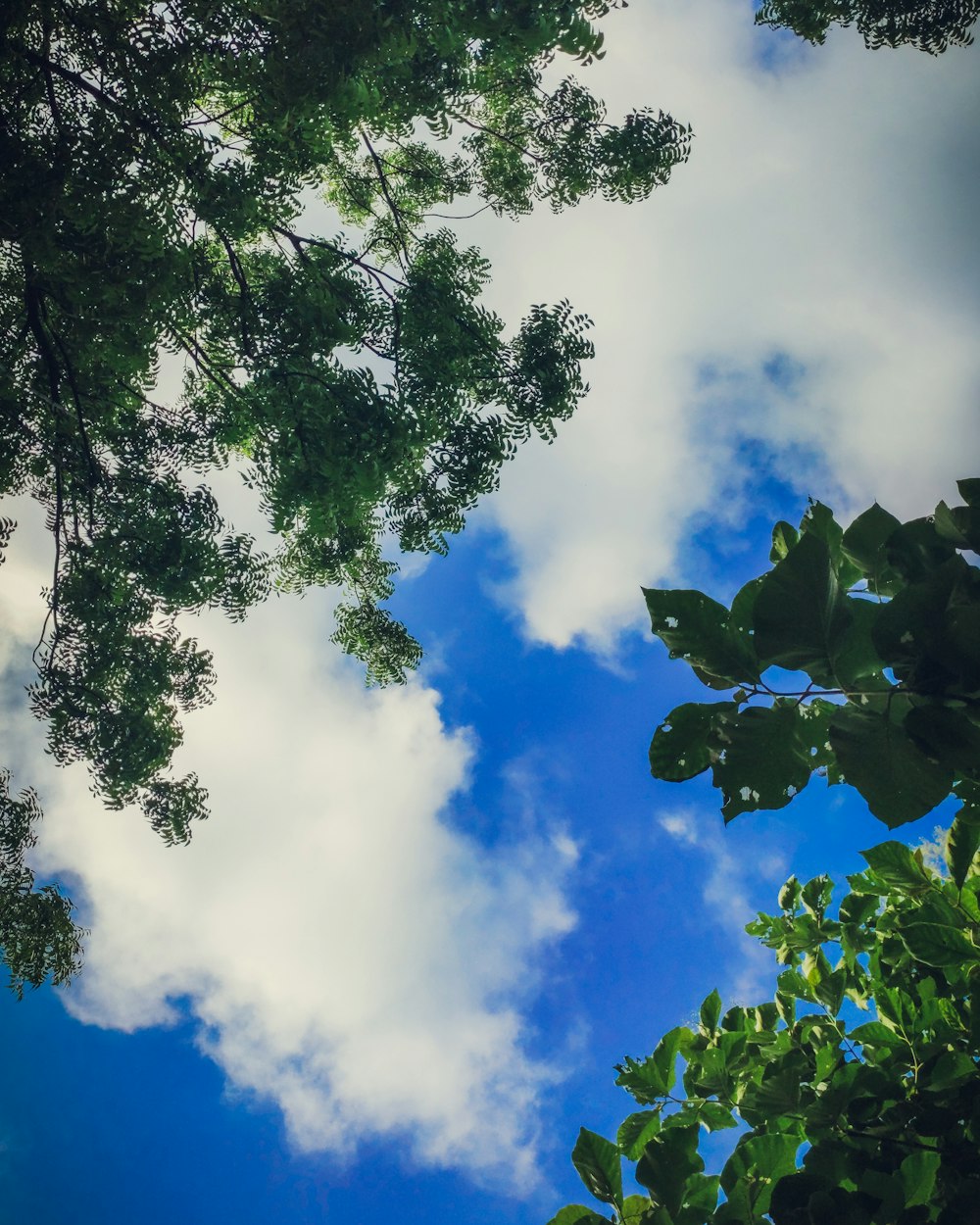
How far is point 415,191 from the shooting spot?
8.62 meters

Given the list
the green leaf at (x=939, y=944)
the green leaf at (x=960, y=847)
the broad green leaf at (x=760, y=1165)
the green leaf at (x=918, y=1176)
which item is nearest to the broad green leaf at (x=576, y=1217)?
the broad green leaf at (x=760, y=1165)

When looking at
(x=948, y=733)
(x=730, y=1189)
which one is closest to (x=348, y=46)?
(x=948, y=733)

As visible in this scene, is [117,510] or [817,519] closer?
[817,519]

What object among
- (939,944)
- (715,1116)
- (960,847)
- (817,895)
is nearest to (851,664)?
(939,944)

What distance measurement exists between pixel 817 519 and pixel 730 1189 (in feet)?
4.48

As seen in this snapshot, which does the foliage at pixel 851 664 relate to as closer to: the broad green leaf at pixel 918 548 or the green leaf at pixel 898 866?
the broad green leaf at pixel 918 548

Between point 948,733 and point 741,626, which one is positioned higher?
point 741,626

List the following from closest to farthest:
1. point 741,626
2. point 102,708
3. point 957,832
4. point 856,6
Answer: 1. point 741,626
2. point 957,832
3. point 856,6
4. point 102,708

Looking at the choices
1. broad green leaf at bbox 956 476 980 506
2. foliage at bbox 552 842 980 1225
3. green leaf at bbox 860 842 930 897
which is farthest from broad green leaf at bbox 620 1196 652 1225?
broad green leaf at bbox 956 476 980 506

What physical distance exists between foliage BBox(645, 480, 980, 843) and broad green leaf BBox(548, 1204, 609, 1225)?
100cm

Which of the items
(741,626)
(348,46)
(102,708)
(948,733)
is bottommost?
(948,733)

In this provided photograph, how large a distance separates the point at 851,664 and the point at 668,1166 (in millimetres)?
1141

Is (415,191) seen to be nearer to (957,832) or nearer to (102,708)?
(102,708)

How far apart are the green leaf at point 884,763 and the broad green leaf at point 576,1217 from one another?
42.5 inches
